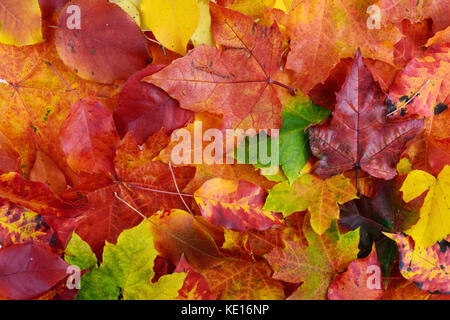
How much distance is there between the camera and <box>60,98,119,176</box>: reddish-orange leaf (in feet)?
2.16

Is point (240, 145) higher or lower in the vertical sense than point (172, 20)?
lower

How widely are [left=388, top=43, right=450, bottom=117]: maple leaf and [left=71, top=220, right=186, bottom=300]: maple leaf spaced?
0.46 m

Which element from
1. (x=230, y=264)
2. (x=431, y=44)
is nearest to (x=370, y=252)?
(x=230, y=264)

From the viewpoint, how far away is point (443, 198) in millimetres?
626

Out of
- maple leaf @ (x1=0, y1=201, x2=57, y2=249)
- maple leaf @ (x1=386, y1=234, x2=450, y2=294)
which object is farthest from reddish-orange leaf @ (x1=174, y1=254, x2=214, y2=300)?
maple leaf @ (x1=386, y1=234, x2=450, y2=294)

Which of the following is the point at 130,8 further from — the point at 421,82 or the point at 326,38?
the point at 421,82

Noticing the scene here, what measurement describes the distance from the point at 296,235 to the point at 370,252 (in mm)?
130

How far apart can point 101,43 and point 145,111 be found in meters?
0.14

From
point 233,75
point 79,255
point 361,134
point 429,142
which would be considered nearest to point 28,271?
point 79,255

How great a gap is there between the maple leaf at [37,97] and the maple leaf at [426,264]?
1.89 ft

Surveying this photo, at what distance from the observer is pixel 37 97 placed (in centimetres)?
69

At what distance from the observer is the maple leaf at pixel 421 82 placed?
0.65 m

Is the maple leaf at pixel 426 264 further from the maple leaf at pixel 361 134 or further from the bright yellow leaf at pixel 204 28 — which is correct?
the bright yellow leaf at pixel 204 28

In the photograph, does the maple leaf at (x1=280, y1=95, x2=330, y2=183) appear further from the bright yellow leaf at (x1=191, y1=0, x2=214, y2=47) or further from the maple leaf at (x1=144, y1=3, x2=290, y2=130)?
the bright yellow leaf at (x1=191, y1=0, x2=214, y2=47)
